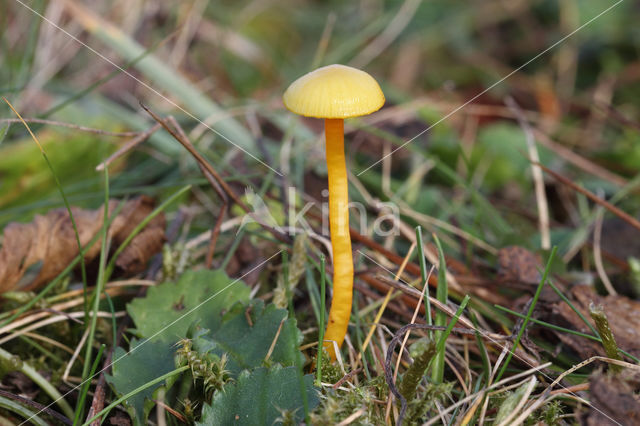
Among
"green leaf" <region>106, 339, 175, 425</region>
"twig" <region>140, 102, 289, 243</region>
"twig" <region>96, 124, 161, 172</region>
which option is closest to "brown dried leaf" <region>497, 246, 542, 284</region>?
"twig" <region>140, 102, 289, 243</region>

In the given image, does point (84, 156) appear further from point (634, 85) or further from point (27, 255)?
point (634, 85)

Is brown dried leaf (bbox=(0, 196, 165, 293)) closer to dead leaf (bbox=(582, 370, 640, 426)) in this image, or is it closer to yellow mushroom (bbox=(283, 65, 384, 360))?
yellow mushroom (bbox=(283, 65, 384, 360))

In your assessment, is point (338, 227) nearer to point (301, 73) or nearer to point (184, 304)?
point (184, 304)

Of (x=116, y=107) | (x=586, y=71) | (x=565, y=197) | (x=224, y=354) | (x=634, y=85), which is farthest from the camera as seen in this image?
(x=586, y=71)

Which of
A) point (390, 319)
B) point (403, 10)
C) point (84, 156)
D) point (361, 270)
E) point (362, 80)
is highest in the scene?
point (362, 80)

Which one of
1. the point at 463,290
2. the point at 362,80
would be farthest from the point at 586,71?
the point at 362,80

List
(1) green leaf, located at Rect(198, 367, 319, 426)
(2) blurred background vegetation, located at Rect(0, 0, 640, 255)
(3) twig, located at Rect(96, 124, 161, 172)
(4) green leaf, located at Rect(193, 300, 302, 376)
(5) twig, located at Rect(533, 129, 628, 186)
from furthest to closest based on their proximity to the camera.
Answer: (5) twig, located at Rect(533, 129, 628, 186)
(2) blurred background vegetation, located at Rect(0, 0, 640, 255)
(3) twig, located at Rect(96, 124, 161, 172)
(4) green leaf, located at Rect(193, 300, 302, 376)
(1) green leaf, located at Rect(198, 367, 319, 426)

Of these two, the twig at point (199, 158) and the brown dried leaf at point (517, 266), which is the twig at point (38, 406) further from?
the brown dried leaf at point (517, 266)
